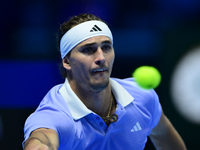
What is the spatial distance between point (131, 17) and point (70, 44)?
1.28 metres

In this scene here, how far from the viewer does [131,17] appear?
10.5 feet

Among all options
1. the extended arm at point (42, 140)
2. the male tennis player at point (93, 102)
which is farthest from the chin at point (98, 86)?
the extended arm at point (42, 140)

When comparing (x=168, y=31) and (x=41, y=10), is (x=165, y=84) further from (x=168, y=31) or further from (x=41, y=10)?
(x=41, y=10)

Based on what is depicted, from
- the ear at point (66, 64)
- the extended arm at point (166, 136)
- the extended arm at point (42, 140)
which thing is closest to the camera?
the extended arm at point (42, 140)

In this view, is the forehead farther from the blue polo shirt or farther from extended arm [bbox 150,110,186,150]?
extended arm [bbox 150,110,186,150]

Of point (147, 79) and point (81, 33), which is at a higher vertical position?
point (81, 33)

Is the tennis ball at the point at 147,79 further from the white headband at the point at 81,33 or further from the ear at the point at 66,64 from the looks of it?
the ear at the point at 66,64

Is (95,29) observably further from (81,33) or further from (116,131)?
(116,131)

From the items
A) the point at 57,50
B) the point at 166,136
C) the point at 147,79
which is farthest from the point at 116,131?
the point at 57,50

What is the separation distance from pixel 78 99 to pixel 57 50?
119cm

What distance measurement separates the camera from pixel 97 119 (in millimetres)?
1967

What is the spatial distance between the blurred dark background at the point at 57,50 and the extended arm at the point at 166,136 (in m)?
0.79

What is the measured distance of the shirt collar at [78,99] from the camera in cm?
191

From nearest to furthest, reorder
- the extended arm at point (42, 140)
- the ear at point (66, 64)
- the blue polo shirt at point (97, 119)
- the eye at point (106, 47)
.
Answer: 1. the extended arm at point (42, 140)
2. the blue polo shirt at point (97, 119)
3. the eye at point (106, 47)
4. the ear at point (66, 64)
